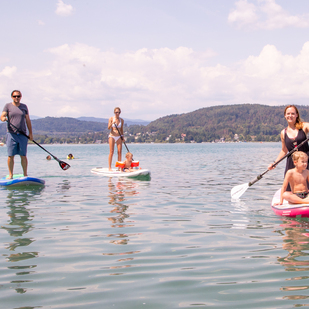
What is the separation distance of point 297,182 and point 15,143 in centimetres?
834

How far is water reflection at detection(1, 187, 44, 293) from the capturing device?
4.62m

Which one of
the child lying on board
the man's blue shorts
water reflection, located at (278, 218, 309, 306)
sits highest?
the man's blue shorts

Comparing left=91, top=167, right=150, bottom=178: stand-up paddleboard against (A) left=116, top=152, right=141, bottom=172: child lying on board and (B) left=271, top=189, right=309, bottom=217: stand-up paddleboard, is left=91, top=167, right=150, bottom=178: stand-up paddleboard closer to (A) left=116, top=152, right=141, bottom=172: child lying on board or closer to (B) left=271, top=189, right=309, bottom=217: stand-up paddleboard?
(A) left=116, top=152, right=141, bottom=172: child lying on board

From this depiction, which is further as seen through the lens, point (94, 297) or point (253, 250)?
point (253, 250)

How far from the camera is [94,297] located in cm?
379

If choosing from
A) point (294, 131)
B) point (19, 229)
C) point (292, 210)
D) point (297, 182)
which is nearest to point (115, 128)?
point (294, 131)

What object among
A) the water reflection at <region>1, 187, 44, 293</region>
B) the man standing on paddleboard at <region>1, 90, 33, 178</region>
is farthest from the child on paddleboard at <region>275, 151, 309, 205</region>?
the man standing on paddleboard at <region>1, 90, 33, 178</region>

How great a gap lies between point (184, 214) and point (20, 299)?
4782mm

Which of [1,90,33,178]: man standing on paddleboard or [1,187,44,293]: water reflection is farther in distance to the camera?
[1,90,33,178]: man standing on paddleboard

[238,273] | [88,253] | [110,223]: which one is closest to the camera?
[238,273]

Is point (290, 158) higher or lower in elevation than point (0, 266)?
higher

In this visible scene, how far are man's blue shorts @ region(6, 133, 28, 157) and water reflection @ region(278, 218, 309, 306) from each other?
8146 millimetres

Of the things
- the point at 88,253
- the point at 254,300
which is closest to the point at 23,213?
the point at 88,253

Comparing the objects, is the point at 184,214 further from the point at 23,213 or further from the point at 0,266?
the point at 0,266
